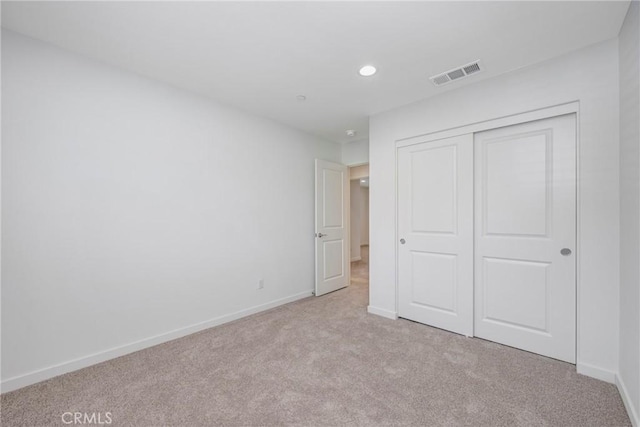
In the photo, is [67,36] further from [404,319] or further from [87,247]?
[404,319]

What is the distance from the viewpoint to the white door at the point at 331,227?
4.17 metres

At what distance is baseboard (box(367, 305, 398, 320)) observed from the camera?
3238 mm

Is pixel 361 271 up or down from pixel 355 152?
down

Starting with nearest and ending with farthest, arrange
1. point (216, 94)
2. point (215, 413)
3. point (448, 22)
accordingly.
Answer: point (215, 413)
point (448, 22)
point (216, 94)

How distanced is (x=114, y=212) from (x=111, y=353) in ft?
3.90

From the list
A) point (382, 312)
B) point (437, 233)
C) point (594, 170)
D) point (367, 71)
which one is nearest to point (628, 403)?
point (594, 170)

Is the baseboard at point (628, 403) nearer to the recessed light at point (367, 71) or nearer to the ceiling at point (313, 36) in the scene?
the ceiling at point (313, 36)

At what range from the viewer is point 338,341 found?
2664mm

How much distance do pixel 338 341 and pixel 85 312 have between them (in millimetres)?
2146

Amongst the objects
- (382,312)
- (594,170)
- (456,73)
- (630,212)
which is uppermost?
(456,73)

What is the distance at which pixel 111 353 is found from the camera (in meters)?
2.35

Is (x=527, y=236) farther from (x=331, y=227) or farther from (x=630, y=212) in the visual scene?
(x=331, y=227)

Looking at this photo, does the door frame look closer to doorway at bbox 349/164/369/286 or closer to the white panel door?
the white panel door

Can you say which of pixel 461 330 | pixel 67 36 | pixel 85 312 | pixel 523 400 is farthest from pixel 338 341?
pixel 67 36
